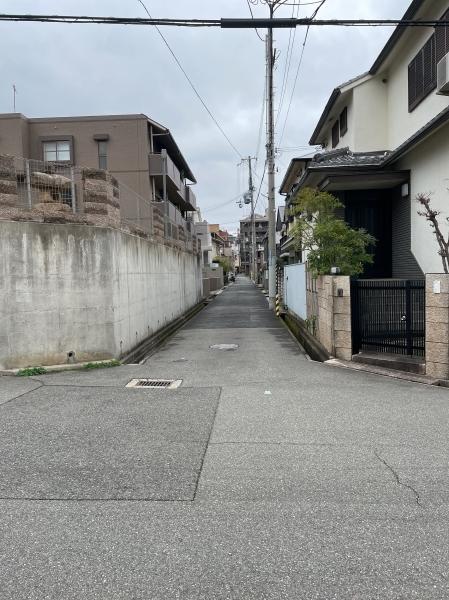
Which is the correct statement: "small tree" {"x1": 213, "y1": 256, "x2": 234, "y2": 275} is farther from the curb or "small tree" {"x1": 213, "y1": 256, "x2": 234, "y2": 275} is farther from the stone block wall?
the curb

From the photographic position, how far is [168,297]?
16.2 meters

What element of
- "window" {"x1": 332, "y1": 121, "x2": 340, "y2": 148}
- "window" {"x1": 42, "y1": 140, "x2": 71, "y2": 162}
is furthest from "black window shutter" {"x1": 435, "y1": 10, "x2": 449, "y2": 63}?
"window" {"x1": 42, "y1": 140, "x2": 71, "y2": 162}

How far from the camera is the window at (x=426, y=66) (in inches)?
431

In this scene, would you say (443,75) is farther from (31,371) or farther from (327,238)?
(31,371)

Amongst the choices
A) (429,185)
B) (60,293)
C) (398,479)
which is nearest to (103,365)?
(60,293)

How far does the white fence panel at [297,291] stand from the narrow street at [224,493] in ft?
25.5

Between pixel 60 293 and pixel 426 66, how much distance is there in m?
10.5

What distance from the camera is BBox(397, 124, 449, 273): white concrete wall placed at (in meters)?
10.4

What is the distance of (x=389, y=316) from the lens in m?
8.76

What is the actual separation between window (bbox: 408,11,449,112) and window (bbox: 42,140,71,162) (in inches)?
729

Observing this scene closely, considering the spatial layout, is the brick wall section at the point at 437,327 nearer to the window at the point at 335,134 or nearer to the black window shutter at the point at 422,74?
the black window shutter at the point at 422,74

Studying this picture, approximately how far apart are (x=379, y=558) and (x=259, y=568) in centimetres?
74

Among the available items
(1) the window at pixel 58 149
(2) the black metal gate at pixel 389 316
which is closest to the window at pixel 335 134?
(2) the black metal gate at pixel 389 316

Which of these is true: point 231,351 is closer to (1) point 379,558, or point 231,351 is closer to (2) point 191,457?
(2) point 191,457
